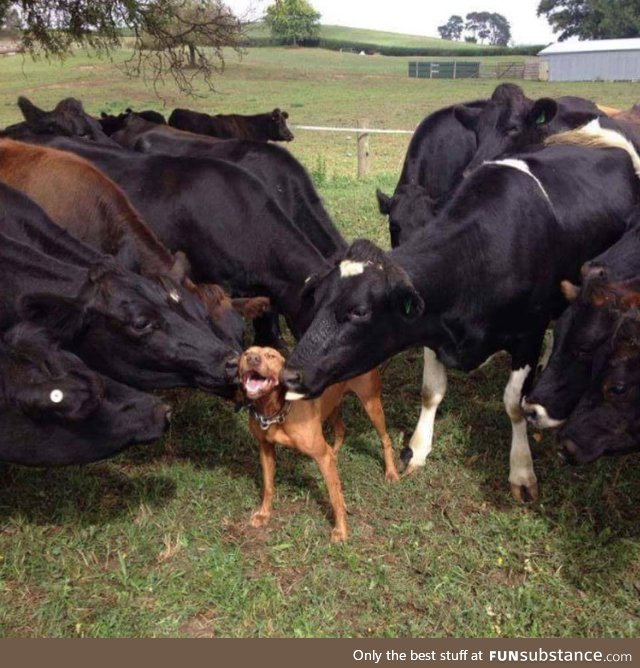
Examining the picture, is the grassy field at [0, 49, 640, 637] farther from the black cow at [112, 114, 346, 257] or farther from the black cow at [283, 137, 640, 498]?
the black cow at [112, 114, 346, 257]

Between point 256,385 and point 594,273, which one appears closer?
point 256,385

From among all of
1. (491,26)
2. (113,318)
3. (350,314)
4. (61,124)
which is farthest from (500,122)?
(491,26)

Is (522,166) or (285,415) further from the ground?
(522,166)

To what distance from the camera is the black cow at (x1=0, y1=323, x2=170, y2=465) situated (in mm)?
3641

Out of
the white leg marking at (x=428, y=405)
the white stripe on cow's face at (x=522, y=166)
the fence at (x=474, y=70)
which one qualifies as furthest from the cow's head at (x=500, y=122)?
the fence at (x=474, y=70)

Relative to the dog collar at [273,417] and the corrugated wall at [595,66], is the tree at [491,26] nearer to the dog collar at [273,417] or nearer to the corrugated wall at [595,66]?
the corrugated wall at [595,66]

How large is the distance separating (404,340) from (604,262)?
1203mm

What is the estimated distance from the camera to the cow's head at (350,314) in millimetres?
3940

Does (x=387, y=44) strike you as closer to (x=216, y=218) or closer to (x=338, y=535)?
(x=216, y=218)

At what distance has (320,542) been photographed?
4.35 m

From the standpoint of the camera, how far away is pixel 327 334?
399 cm

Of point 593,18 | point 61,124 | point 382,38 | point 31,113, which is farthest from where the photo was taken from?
point 382,38

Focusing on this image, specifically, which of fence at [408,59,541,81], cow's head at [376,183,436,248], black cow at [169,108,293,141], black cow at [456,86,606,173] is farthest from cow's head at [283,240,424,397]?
fence at [408,59,541,81]

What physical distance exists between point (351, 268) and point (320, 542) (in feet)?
4.95
